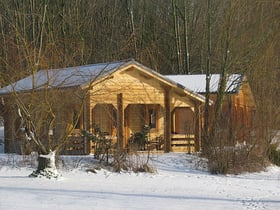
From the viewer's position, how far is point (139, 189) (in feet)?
55.1

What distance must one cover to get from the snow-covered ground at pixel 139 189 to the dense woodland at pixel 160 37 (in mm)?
3369

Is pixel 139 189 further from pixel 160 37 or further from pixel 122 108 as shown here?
pixel 160 37

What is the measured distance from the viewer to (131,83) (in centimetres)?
2683

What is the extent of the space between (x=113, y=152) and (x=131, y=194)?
5978mm

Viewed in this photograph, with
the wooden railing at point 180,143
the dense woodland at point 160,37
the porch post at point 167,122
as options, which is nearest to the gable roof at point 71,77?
the dense woodland at point 160,37

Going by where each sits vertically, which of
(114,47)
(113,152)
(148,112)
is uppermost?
(114,47)

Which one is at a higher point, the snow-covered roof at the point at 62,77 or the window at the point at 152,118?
the snow-covered roof at the point at 62,77

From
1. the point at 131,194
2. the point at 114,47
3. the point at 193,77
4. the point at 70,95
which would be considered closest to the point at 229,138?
the point at 70,95

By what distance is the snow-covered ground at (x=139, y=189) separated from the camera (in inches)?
551

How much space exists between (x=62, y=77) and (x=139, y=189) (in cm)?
797

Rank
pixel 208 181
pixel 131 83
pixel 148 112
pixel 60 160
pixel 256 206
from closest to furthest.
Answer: pixel 256 206
pixel 208 181
pixel 60 160
pixel 131 83
pixel 148 112

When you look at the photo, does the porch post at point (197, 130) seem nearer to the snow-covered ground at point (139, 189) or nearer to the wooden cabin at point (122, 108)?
the wooden cabin at point (122, 108)

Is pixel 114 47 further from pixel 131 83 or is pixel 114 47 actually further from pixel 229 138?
pixel 229 138

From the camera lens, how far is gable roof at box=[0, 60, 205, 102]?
19297mm
